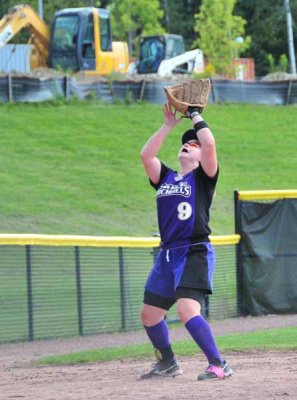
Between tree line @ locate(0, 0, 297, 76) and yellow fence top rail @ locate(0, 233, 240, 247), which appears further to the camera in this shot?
tree line @ locate(0, 0, 297, 76)

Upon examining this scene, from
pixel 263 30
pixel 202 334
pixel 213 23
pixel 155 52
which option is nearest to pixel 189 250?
pixel 202 334

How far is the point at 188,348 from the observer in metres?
10.4

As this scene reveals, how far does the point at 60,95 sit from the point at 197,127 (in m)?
21.2

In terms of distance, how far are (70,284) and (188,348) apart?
9.16ft

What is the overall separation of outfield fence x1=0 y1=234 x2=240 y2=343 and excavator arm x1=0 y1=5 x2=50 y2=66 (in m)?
22.4

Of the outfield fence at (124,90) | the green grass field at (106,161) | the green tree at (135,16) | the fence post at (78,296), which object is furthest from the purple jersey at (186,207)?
the green tree at (135,16)

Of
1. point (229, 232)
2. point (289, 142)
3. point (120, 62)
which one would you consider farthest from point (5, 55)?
point (229, 232)

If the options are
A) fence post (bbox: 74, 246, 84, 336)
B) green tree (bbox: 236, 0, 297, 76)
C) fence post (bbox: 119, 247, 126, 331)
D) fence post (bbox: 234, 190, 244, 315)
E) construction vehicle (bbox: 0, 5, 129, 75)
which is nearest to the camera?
fence post (bbox: 74, 246, 84, 336)

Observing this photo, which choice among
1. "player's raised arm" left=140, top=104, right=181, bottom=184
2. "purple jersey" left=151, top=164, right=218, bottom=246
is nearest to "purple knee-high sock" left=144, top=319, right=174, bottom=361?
"purple jersey" left=151, top=164, right=218, bottom=246

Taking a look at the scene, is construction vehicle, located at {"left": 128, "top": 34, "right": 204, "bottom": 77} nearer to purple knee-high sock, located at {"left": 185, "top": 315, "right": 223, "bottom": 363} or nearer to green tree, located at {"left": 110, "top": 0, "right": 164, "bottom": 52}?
green tree, located at {"left": 110, "top": 0, "right": 164, "bottom": 52}

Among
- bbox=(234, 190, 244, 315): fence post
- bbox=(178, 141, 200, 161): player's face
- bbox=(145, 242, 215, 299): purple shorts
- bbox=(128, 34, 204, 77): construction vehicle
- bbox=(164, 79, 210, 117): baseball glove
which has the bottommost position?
bbox=(234, 190, 244, 315): fence post

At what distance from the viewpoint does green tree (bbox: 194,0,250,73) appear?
4334cm

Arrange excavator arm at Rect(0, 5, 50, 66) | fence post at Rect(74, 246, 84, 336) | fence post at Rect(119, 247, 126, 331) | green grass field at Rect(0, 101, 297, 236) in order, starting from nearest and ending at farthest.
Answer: fence post at Rect(74, 246, 84, 336), fence post at Rect(119, 247, 126, 331), green grass field at Rect(0, 101, 297, 236), excavator arm at Rect(0, 5, 50, 66)

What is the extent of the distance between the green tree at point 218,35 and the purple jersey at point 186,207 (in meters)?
34.6
